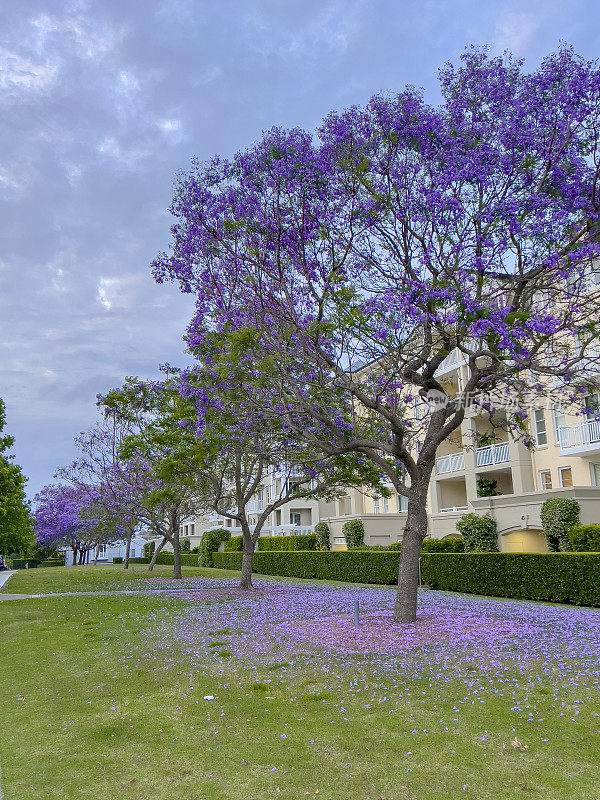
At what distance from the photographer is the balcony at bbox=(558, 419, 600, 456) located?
73.2 ft

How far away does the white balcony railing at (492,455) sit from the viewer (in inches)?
1085

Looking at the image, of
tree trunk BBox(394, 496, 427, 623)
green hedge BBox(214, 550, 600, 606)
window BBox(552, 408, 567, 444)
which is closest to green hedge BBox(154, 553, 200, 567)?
green hedge BBox(214, 550, 600, 606)

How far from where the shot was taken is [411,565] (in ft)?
36.7

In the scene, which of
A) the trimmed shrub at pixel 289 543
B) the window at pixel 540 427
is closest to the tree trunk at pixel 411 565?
the window at pixel 540 427

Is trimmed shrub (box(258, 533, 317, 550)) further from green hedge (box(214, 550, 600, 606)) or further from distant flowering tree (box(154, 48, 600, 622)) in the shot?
distant flowering tree (box(154, 48, 600, 622))

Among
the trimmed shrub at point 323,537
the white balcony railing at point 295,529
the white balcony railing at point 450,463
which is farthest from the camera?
the white balcony railing at point 295,529

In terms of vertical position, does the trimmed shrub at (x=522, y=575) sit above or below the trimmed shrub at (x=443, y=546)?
below

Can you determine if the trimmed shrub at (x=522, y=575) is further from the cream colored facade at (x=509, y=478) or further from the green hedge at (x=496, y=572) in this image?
the cream colored facade at (x=509, y=478)

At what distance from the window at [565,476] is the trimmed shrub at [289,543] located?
18.2m

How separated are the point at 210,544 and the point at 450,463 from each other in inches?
862

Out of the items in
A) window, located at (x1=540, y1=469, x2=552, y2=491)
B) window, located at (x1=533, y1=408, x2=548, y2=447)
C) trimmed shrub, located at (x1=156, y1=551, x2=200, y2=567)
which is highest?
window, located at (x1=533, y1=408, x2=548, y2=447)

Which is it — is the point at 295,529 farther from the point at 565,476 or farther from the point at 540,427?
the point at 565,476

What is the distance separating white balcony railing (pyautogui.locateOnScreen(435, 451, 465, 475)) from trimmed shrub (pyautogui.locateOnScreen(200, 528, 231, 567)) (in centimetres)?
2018

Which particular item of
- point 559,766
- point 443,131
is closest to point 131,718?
point 559,766
